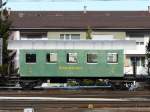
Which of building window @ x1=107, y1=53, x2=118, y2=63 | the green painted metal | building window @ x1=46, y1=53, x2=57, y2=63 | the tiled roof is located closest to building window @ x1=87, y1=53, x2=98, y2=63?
the green painted metal

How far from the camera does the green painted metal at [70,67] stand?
36031 millimetres

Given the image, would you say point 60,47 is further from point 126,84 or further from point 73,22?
point 73,22

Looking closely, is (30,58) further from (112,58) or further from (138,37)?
(138,37)

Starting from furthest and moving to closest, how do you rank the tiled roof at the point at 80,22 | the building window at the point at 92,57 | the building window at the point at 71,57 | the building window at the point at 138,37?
1. the tiled roof at the point at 80,22
2. the building window at the point at 138,37
3. the building window at the point at 92,57
4. the building window at the point at 71,57

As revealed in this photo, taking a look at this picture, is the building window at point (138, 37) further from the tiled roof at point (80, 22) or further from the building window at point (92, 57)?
the building window at point (92, 57)

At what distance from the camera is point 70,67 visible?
36.1 meters

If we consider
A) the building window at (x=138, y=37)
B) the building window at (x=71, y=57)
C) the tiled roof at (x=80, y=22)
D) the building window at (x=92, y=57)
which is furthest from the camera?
the tiled roof at (x=80, y=22)

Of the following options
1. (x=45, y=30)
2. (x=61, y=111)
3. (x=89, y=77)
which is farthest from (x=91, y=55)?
(x=45, y=30)

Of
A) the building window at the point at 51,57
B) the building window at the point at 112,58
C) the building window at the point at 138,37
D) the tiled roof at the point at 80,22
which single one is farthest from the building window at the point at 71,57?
the building window at the point at 138,37

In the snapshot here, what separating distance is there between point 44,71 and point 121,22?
22.1 m

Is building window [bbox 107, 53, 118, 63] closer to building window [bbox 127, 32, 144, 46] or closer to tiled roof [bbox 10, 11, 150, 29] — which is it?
building window [bbox 127, 32, 144, 46]

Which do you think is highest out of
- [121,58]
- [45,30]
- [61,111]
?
[45,30]

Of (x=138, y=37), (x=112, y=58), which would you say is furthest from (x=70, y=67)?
(x=138, y=37)

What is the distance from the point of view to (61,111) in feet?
67.8
